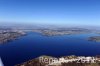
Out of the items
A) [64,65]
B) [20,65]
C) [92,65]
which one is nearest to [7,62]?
[20,65]

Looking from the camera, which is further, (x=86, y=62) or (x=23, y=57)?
(x=23, y=57)

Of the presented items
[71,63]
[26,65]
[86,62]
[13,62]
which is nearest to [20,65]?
[26,65]

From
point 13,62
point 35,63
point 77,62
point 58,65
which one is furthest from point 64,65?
point 13,62

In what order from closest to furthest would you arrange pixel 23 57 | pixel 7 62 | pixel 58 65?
pixel 58 65, pixel 7 62, pixel 23 57

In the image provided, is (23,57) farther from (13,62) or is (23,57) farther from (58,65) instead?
(58,65)

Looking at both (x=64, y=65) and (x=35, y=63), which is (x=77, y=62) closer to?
(x=64, y=65)

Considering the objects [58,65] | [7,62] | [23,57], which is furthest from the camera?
[23,57]

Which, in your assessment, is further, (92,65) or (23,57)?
(23,57)
